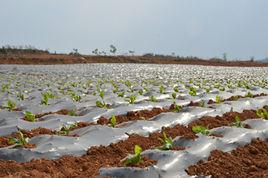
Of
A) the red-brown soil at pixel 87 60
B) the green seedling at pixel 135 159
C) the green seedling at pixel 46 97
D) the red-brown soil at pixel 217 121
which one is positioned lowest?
the red-brown soil at pixel 87 60

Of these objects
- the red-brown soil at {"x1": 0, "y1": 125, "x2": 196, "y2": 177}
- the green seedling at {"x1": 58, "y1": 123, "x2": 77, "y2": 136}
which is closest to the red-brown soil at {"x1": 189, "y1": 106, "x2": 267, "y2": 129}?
the red-brown soil at {"x1": 0, "y1": 125, "x2": 196, "y2": 177}

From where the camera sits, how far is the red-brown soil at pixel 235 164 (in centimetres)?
410

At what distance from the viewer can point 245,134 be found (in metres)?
5.39

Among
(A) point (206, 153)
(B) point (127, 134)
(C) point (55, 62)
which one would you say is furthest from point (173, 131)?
(C) point (55, 62)

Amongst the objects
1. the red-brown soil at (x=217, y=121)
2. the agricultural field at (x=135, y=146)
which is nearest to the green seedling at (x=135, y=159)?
the agricultural field at (x=135, y=146)

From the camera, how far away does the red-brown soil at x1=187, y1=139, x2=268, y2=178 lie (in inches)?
161

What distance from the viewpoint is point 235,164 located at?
436 centimetres

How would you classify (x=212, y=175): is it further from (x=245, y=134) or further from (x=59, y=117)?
(x=59, y=117)

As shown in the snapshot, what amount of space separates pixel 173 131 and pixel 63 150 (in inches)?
66.8

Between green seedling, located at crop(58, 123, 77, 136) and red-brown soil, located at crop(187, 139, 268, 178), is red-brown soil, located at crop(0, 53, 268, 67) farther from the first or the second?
red-brown soil, located at crop(187, 139, 268, 178)

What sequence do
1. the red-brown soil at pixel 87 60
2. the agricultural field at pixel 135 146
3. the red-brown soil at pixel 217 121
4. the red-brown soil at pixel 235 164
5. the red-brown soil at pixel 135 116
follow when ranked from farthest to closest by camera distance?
the red-brown soil at pixel 87 60
the red-brown soil at pixel 135 116
the red-brown soil at pixel 217 121
the agricultural field at pixel 135 146
the red-brown soil at pixel 235 164

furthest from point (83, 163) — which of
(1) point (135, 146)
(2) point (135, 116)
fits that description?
(2) point (135, 116)

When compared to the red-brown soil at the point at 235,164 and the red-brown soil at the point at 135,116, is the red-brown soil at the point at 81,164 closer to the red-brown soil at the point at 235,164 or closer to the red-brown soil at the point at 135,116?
the red-brown soil at the point at 235,164

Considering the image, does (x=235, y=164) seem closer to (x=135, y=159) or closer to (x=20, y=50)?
(x=135, y=159)
